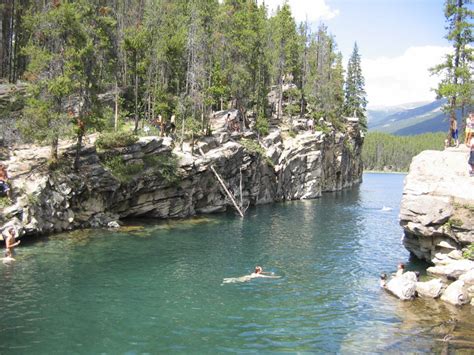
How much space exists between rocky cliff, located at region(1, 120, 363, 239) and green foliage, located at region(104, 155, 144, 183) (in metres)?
0.11

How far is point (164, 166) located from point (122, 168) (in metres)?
5.24

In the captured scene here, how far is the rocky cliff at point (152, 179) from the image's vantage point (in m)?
38.2

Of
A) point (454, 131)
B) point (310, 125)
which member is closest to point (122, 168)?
point (454, 131)

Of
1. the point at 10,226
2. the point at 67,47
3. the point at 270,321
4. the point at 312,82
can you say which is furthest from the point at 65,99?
the point at 312,82

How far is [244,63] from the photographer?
72250 mm

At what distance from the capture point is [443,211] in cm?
2897

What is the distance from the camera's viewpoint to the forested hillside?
39812mm

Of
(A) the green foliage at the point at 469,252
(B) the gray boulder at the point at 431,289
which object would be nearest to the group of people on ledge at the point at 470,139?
(A) the green foliage at the point at 469,252

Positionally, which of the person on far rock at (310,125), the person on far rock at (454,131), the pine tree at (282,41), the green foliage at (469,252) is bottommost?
the green foliage at (469,252)

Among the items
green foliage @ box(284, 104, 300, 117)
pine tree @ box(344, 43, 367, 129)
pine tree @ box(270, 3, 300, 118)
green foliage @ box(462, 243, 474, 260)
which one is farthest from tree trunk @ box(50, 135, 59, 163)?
pine tree @ box(344, 43, 367, 129)

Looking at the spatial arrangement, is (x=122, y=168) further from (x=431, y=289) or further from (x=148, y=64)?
(x=431, y=289)

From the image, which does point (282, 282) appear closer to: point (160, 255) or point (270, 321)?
point (270, 321)

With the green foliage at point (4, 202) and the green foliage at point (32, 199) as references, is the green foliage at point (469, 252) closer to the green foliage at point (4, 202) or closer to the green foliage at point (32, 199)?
the green foliage at point (32, 199)

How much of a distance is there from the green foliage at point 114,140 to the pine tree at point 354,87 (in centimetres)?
8932
